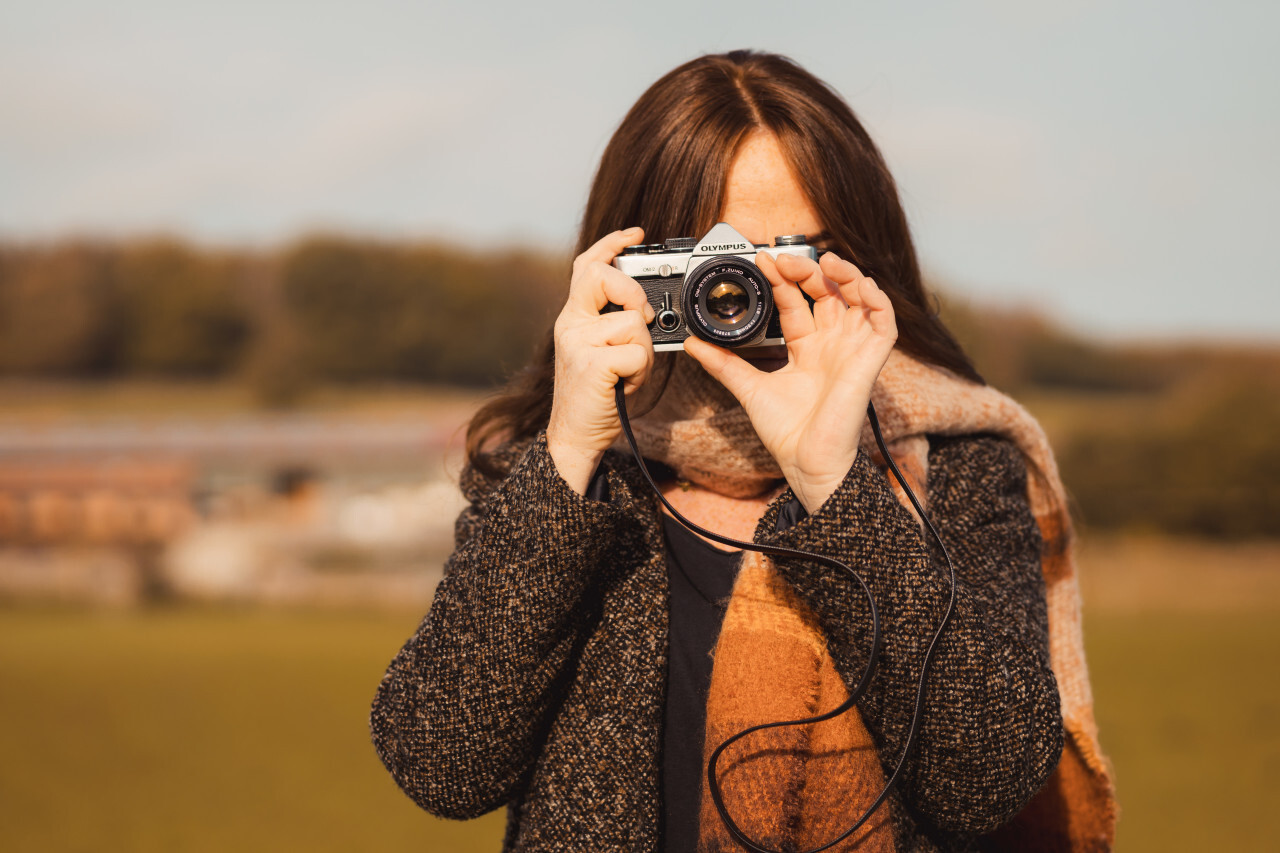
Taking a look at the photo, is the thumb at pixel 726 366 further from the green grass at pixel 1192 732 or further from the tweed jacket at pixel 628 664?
the green grass at pixel 1192 732

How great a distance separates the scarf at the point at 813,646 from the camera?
98cm

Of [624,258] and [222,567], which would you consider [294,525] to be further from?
[624,258]

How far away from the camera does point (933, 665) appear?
91cm

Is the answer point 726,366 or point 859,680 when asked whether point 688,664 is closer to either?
point 859,680

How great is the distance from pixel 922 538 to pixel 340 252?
21.4m

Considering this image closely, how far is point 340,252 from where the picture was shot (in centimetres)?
2094

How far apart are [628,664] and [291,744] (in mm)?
4323

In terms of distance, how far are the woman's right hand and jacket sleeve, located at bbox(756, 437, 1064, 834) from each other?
7.7 inches

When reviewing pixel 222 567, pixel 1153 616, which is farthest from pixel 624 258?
pixel 222 567

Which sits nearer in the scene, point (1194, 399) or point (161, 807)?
point (161, 807)

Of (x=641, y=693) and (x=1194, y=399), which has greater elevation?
(x=641, y=693)

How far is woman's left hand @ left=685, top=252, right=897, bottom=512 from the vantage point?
96 centimetres

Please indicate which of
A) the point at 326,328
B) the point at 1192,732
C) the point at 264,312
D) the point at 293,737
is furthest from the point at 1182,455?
the point at 264,312

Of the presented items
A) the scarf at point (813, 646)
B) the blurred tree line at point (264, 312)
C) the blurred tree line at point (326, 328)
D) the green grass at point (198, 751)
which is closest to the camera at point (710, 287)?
the scarf at point (813, 646)
